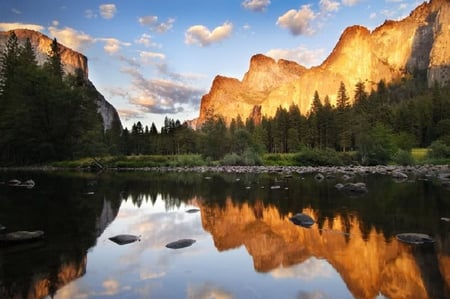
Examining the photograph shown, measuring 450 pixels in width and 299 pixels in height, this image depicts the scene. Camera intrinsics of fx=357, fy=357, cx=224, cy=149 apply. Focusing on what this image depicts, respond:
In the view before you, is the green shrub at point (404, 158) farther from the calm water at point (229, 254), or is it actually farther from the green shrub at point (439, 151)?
the calm water at point (229, 254)

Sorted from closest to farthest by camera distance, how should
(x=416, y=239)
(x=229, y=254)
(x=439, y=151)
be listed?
(x=229, y=254), (x=416, y=239), (x=439, y=151)

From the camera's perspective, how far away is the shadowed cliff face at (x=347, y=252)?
5.84 metres

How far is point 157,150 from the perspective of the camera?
102 m

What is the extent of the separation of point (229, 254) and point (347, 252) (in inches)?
101

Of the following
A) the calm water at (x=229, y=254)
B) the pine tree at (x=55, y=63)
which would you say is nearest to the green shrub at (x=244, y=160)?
the pine tree at (x=55, y=63)

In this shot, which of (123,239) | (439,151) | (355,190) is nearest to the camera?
(123,239)

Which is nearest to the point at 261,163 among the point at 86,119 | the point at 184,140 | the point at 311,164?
the point at 311,164

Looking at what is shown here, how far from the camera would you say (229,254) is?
25.9 feet

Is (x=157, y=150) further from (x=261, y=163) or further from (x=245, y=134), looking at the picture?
(x=261, y=163)

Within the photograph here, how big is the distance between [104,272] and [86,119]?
169 ft

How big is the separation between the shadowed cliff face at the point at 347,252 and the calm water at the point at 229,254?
2cm

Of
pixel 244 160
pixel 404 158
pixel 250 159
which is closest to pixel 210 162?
pixel 244 160

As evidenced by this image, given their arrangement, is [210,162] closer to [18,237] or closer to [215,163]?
[215,163]

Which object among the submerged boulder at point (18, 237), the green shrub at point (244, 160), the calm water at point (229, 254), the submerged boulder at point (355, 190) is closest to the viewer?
the calm water at point (229, 254)
